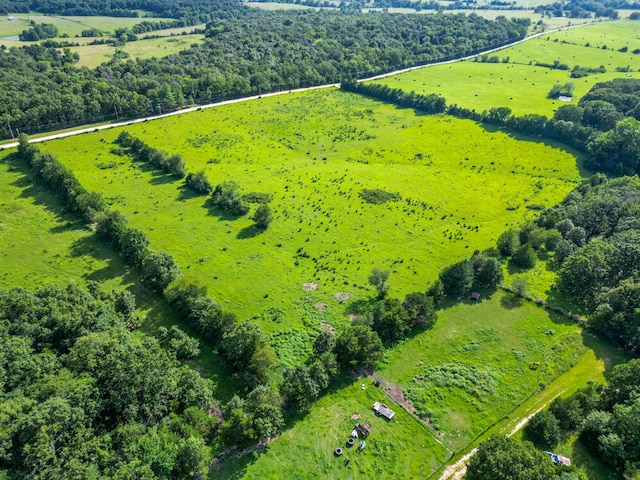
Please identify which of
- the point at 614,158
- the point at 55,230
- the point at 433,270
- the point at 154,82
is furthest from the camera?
the point at 154,82

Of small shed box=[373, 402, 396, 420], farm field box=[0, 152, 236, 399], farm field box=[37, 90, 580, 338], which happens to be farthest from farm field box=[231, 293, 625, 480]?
farm field box=[0, 152, 236, 399]

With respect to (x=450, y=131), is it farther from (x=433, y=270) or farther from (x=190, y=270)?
(x=190, y=270)

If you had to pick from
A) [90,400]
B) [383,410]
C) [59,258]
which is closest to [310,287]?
[383,410]

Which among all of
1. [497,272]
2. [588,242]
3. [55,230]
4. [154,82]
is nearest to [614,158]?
[588,242]

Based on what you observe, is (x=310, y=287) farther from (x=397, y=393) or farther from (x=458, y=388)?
(x=458, y=388)

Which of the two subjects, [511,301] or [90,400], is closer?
[90,400]

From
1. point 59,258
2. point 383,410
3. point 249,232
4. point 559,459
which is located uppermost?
point 59,258

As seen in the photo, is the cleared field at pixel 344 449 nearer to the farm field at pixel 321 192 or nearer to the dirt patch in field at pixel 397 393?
the dirt patch in field at pixel 397 393
